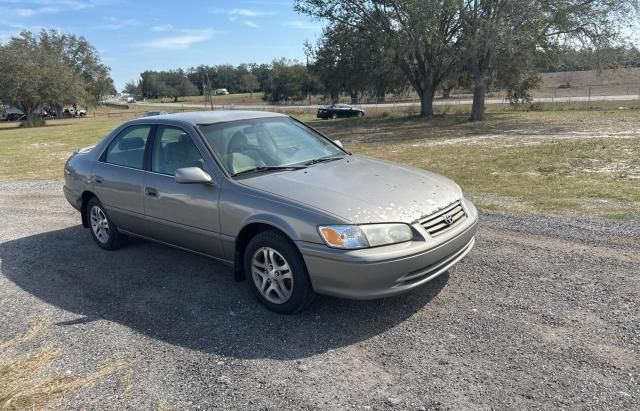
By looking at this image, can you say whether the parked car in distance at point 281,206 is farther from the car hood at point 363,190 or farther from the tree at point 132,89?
the tree at point 132,89

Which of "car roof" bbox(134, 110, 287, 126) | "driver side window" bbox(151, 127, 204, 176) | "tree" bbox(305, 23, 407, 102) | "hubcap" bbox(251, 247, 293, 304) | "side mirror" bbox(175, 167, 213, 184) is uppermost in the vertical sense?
"tree" bbox(305, 23, 407, 102)

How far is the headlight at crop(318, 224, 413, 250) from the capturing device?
349cm

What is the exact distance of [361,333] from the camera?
3658 mm

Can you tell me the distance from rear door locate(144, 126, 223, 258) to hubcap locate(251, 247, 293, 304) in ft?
1.59

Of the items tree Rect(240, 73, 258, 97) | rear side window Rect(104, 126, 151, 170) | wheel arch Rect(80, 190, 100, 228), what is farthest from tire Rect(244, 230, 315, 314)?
tree Rect(240, 73, 258, 97)

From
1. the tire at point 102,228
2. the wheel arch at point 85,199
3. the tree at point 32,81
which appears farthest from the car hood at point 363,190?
the tree at point 32,81

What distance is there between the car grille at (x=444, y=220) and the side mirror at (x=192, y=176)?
1877mm

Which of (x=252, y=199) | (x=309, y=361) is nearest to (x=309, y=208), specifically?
(x=252, y=199)

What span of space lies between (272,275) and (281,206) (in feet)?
1.92

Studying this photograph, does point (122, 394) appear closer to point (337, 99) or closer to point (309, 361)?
point (309, 361)

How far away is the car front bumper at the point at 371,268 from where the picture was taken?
345cm

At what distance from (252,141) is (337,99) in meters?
64.0

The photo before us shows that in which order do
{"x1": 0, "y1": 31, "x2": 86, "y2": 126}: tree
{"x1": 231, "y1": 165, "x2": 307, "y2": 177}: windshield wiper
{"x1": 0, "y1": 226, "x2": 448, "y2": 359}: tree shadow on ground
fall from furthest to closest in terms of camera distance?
{"x1": 0, "y1": 31, "x2": 86, "y2": 126}: tree, {"x1": 231, "y1": 165, "x2": 307, "y2": 177}: windshield wiper, {"x1": 0, "y1": 226, "x2": 448, "y2": 359}: tree shadow on ground

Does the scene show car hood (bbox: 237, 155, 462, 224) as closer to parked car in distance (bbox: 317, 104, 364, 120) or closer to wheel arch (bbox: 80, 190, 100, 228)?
wheel arch (bbox: 80, 190, 100, 228)
